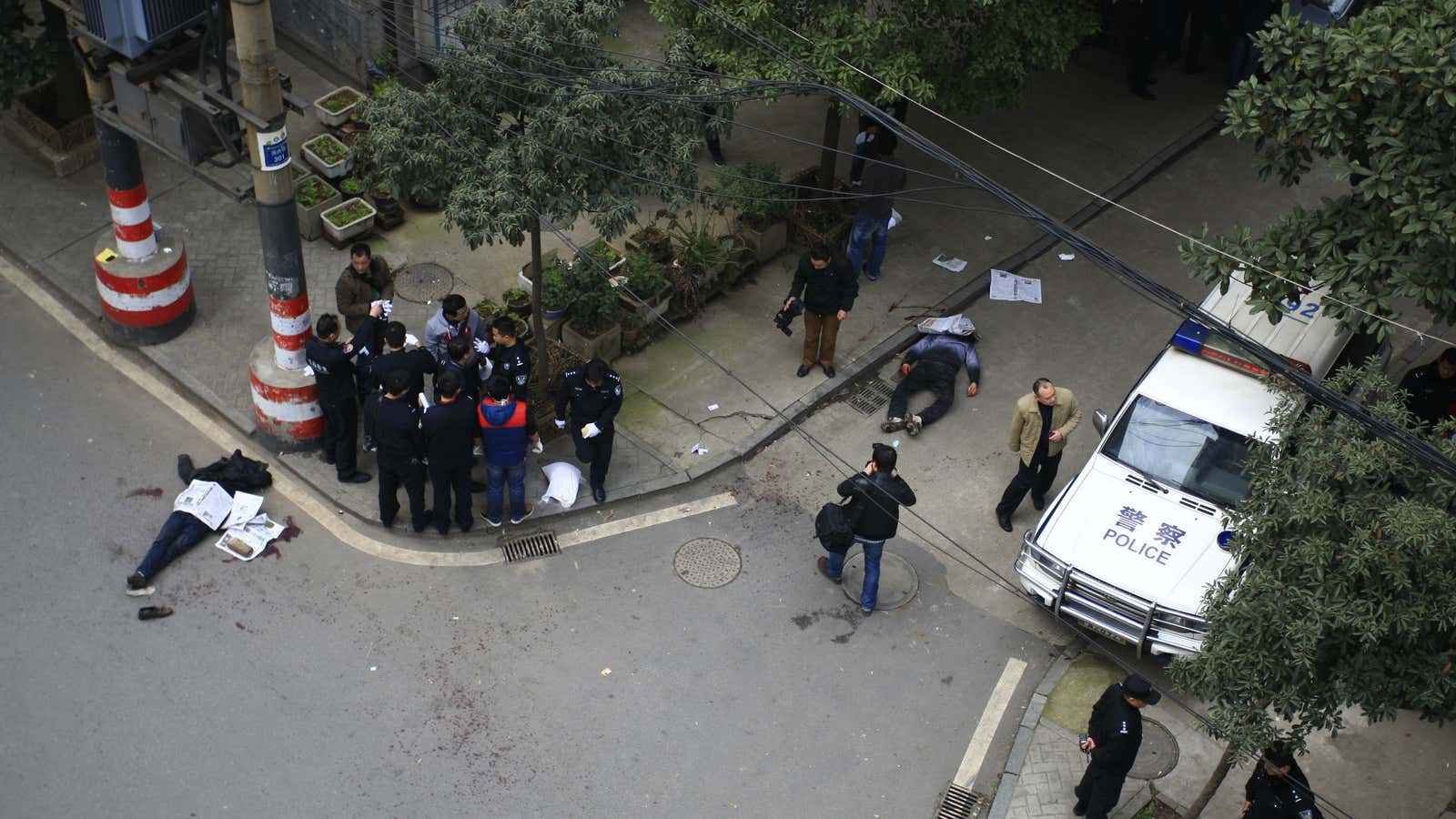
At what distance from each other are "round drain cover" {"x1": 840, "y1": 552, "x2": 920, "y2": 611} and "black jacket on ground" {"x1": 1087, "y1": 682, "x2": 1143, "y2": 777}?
256cm

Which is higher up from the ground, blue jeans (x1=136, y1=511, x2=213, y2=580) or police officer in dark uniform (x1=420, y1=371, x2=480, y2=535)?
police officer in dark uniform (x1=420, y1=371, x2=480, y2=535)

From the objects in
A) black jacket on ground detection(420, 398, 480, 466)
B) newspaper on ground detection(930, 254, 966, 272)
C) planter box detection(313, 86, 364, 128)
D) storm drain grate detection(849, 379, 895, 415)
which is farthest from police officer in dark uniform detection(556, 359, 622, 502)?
planter box detection(313, 86, 364, 128)

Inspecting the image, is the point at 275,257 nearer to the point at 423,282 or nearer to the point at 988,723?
the point at 423,282

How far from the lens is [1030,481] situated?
1260cm

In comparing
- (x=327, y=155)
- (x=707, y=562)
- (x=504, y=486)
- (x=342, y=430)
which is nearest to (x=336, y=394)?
(x=342, y=430)

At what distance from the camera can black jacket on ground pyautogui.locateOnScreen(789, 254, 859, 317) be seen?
1347cm

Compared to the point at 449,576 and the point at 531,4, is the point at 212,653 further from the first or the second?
the point at 531,4

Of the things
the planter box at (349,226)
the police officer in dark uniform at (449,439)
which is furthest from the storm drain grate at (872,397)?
the planter box at (349,226)

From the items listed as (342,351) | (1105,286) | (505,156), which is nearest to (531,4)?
(505,156)

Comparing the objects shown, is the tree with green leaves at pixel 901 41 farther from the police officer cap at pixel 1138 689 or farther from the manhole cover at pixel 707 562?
the police officer cap at pixel 1138 689

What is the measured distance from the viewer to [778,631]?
1182 centimetres

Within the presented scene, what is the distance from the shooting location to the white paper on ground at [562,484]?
12492 millimetres

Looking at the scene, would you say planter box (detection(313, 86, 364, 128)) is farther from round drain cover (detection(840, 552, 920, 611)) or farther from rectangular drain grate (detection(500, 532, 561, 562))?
round drain cover (detection(840, 552, 920, 611))

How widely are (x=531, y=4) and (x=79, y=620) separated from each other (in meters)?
6.23
